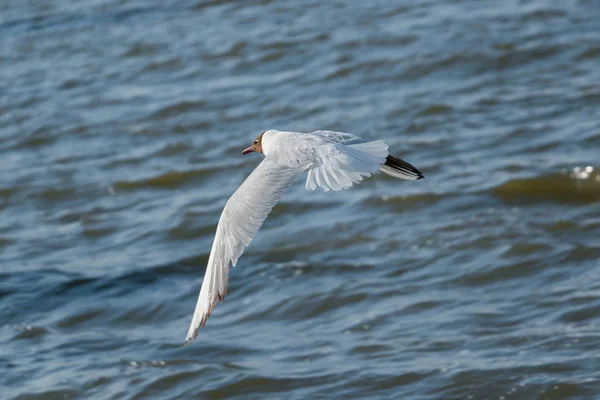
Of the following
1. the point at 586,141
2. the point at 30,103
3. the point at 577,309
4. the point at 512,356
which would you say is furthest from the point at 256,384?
the point at 30,103

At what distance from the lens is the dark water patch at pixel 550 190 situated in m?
7.40

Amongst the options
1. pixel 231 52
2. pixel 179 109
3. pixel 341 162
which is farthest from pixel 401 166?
pixel 231 52

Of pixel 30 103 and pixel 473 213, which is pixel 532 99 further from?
pixel 30 103

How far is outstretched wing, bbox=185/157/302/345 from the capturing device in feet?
13.5

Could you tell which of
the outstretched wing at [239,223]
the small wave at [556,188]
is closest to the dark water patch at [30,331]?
the outstretched wing at [239,223]

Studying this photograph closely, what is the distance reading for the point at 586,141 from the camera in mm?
8133

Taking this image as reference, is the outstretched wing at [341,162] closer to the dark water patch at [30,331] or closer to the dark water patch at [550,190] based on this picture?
the dark water patch at [30,331]

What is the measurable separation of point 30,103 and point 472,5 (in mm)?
4842

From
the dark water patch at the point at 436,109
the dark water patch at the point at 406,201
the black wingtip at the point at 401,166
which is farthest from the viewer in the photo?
the dark water patch at the point at 436,109

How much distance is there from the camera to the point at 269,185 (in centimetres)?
428

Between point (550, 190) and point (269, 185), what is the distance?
3.80 meters

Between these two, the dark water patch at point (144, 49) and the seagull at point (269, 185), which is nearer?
the seagull at point (269, 185)

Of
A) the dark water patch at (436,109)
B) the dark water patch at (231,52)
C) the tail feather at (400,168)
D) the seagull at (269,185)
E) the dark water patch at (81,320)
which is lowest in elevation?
the dark water patch at (81,320)

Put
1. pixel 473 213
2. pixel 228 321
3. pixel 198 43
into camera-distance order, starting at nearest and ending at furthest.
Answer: pixel 228 321 → pixel 473 213 → pixel 198 43
